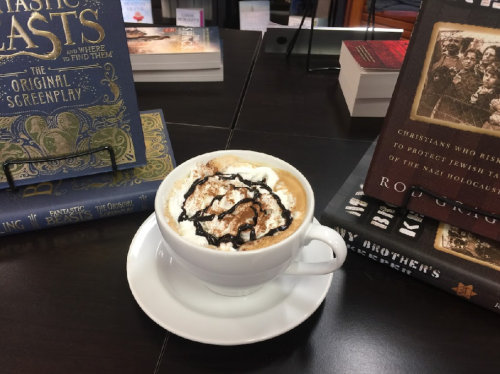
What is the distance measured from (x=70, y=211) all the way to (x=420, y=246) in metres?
0.54

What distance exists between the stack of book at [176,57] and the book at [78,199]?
0.47 metres

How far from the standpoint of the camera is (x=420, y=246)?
1.95 ft

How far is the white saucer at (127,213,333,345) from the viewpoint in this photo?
52 centimetres

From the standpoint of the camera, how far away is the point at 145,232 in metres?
0.65

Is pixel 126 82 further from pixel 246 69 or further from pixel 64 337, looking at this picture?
pixel 246 69

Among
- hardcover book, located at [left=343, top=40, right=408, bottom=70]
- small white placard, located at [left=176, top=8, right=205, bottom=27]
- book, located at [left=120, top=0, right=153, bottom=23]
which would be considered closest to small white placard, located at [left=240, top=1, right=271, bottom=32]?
small white placard, located at [left=176, top=8, right=205, bottom=27]

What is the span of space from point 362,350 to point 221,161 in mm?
321

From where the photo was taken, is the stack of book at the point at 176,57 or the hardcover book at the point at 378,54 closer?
the hardcover book at the point at 378,54

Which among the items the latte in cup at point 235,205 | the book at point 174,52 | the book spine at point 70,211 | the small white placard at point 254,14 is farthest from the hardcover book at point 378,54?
the small white placard at point 254,14

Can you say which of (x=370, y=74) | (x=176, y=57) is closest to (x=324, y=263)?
(x=370, y=74)

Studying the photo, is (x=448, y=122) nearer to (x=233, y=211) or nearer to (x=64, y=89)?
(x=233, y=211)

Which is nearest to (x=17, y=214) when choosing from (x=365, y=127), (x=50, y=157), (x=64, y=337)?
(x=50, y=157)

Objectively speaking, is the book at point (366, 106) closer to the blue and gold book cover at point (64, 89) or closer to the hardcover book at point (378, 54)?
the hardcover book at point (378, 54)

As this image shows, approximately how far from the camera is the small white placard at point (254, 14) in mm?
1947
